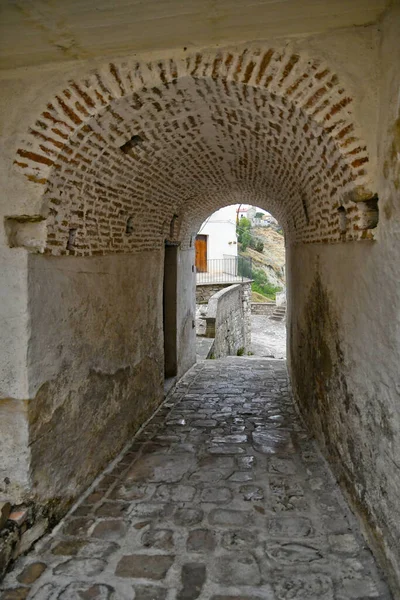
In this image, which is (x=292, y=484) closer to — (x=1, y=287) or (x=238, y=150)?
(x=1, y=287)

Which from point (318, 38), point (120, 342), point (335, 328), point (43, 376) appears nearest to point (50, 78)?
point (318, 38)

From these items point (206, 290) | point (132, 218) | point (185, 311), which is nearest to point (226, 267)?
point (206, 290)

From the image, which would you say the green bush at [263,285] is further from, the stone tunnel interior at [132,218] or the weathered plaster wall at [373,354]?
the weathered plaster wall at [373,354]

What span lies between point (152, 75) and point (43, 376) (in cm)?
237

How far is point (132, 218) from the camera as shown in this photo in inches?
188

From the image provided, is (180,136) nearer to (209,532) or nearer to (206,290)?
(209,532)

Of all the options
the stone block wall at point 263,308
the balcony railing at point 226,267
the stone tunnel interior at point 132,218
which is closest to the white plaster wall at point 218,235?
the balcony railing at point 226,267

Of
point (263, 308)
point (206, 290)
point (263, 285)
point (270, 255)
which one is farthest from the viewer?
point (270, 255)

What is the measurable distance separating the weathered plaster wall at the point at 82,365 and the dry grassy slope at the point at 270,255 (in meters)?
27.9

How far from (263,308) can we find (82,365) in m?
22.9

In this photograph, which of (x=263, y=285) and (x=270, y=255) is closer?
(x=263, y=285)

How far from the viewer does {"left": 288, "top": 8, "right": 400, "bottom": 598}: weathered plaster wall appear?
2527 millimetres

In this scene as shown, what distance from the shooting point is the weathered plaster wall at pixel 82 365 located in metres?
3.17

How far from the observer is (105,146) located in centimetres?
353
